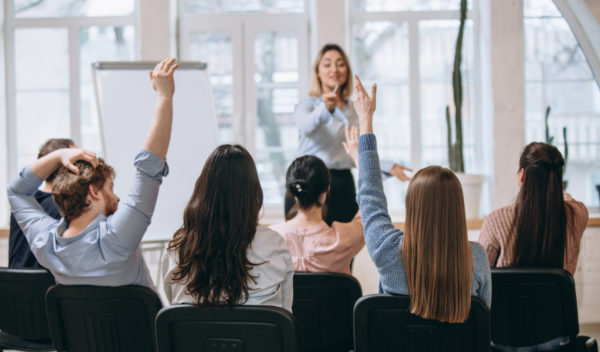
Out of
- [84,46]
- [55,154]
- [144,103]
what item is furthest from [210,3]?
[55,154]

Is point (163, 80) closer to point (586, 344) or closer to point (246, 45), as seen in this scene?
point (586, 344)

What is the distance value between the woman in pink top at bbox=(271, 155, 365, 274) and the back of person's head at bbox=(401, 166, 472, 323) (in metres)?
0.69

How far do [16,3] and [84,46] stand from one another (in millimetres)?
675

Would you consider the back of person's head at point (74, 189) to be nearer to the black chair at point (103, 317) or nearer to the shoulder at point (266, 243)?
the black chair at point (103, 317)

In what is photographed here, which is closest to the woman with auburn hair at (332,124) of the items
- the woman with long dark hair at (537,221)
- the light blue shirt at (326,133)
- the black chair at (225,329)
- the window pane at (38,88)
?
the light blue shirt at (326,133)

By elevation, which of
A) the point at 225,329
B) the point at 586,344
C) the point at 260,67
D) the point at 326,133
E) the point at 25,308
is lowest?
the point at 586,344

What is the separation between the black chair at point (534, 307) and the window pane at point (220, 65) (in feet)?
10.5

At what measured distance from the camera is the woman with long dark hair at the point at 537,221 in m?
2.02

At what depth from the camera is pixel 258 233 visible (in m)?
1.61

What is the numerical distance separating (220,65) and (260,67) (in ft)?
1.06

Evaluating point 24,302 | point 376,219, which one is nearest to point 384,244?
point 376,219

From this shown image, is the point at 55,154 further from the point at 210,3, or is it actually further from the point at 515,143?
the point at 515,143

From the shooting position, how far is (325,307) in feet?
6.49

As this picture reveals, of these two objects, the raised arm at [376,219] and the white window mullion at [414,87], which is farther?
the white window mullion at [414,87]
